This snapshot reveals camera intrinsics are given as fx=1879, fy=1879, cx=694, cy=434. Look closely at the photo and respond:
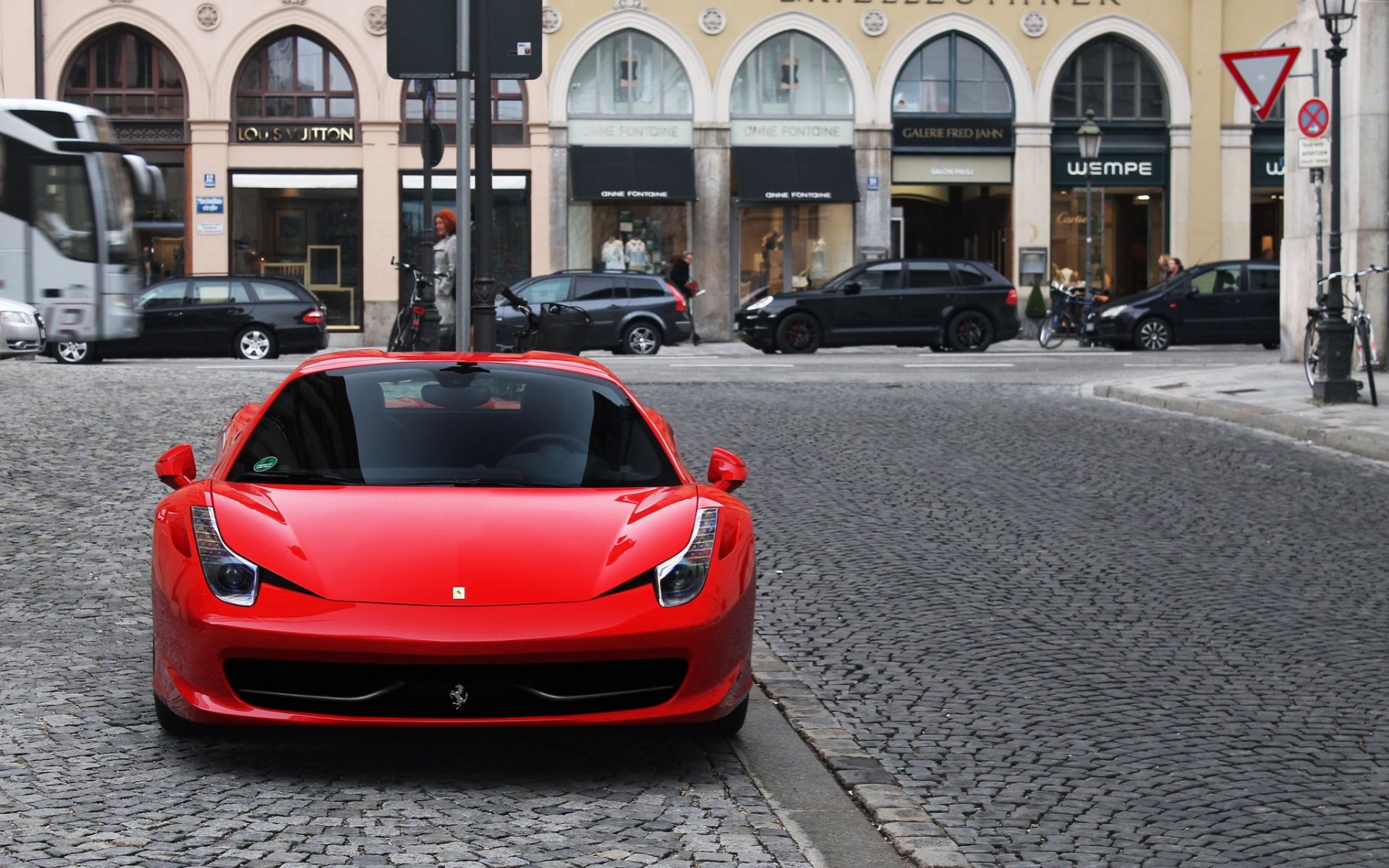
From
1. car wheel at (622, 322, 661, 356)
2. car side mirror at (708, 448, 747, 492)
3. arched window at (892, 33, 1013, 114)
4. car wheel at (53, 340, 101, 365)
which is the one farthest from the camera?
arched window at (892, 33, 1013, 114)

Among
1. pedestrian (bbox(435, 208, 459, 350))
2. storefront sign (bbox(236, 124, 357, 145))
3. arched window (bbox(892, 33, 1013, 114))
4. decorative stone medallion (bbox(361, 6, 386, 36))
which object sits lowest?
pedestrian (bbox(435, 208, 459, 350))

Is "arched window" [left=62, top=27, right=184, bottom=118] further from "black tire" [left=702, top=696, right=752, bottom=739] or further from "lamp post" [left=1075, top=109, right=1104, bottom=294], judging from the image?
"black tire" [left=702, top=696, right=752, bottom=739]

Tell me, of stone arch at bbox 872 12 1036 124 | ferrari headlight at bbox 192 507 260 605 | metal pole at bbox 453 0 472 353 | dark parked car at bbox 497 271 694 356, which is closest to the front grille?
ferrari headlight at bbox 192 507 260 605

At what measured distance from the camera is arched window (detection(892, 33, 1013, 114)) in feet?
135

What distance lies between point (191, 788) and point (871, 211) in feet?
121

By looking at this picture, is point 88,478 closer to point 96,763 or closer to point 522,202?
point 96,763

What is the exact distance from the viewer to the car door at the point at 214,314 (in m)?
29.6

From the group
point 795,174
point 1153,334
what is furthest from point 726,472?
point 795,174

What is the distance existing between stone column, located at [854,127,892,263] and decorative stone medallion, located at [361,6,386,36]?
1044cm

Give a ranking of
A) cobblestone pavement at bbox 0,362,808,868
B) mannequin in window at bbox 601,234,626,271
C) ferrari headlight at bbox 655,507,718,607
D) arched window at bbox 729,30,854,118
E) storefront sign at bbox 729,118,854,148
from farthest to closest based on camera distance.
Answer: arched window at bbox 729,30,854,118 → storefront sign at bbox 729,118,854,148 → mannequin in window at bbox 601,234,626,271 → ferrari headlight at bbox 655,507,718,607 → cobblestone pavement at bbox 0,362,808,868

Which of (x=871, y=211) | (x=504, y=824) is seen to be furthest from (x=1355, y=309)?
(x=871, y=211)

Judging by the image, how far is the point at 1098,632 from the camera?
A: 7.21 meters

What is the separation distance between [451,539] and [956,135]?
37128mm

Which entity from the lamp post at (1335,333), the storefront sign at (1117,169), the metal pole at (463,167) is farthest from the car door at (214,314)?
the storefront sign at (1117,169)
